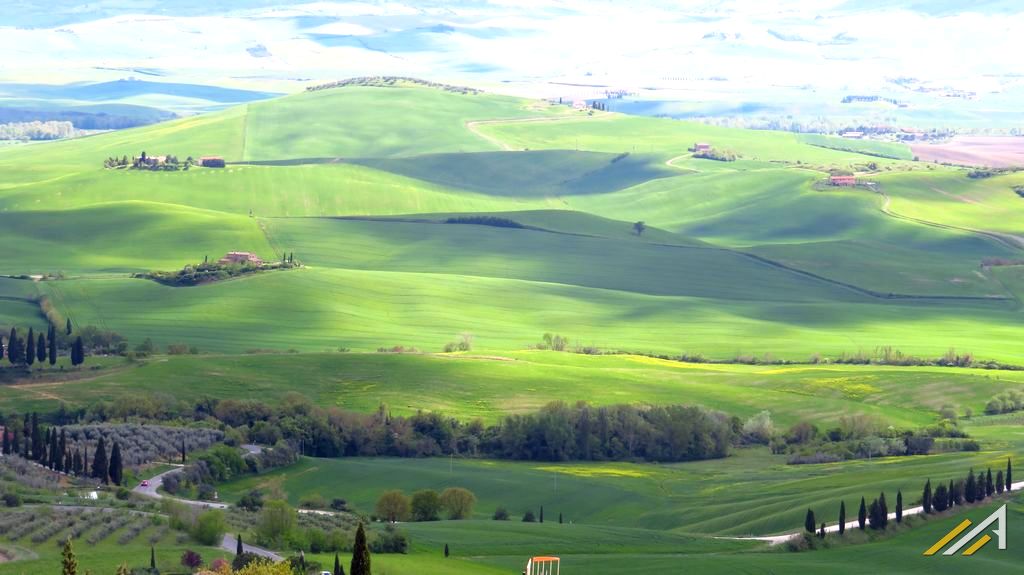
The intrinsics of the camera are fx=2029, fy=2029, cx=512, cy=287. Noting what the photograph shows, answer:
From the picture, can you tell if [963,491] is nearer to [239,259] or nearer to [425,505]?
[425,505]

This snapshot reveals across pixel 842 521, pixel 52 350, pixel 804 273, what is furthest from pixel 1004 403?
pixel 52 350

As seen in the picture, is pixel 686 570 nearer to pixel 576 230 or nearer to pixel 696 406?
pixel 696 406

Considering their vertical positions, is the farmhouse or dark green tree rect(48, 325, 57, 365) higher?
the farmhouse

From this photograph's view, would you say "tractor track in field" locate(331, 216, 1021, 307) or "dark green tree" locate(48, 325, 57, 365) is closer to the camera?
"dark green tree" locate(48, 325, 57, 365)

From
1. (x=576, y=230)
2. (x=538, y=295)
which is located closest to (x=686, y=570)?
(x=538, y=295)

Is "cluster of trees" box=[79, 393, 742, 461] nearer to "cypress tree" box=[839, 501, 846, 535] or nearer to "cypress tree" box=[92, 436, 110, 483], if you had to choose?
"cypress tree" box=[92, 436, 110, 483]

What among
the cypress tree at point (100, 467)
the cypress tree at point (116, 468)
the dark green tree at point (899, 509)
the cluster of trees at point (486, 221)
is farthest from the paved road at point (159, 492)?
the cluster of trees at point (486, 221)

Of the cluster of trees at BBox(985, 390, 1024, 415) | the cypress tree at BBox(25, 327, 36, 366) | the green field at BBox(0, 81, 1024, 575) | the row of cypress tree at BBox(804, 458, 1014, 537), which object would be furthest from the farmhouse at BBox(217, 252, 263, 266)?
the row of cypress tree at BBox(804, 458, 1014, 537)

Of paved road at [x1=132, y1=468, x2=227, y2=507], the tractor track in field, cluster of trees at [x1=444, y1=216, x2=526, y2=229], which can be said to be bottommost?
paved road at [x1=132, y1=468, x2=227, y2=507]
